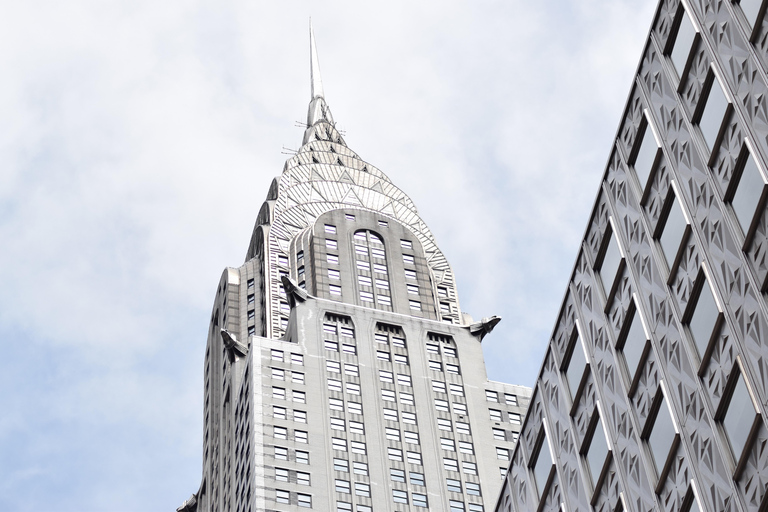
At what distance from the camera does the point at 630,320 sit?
47906 millimetres

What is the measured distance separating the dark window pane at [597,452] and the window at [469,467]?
86614mm

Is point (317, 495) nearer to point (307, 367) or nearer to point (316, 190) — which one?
point (307, 367)

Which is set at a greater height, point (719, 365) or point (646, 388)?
point (646, 388)

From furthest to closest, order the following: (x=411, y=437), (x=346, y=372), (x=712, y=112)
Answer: (x=346, y=372) < (x=411, y=437) < (x=712, y=112)

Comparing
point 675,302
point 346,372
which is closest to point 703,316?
point 675,302

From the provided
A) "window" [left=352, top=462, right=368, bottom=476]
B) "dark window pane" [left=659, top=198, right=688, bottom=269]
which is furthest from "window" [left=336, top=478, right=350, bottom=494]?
"dark window pane" [left=659, top=198, right=688, bottom=269]

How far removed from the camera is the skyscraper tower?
131500 mm

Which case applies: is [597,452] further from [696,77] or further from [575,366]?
[696,77]

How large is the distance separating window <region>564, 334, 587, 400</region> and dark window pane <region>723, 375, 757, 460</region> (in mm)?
12375

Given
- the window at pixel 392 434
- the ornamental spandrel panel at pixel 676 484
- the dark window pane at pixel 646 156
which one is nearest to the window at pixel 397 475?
the window at pixel 392 434

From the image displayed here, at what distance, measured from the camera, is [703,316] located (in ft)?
138

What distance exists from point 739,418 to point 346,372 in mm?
105543

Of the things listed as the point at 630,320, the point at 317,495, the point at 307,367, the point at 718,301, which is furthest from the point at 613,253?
the point at 307,367

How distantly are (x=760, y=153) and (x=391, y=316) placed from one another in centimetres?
11310
